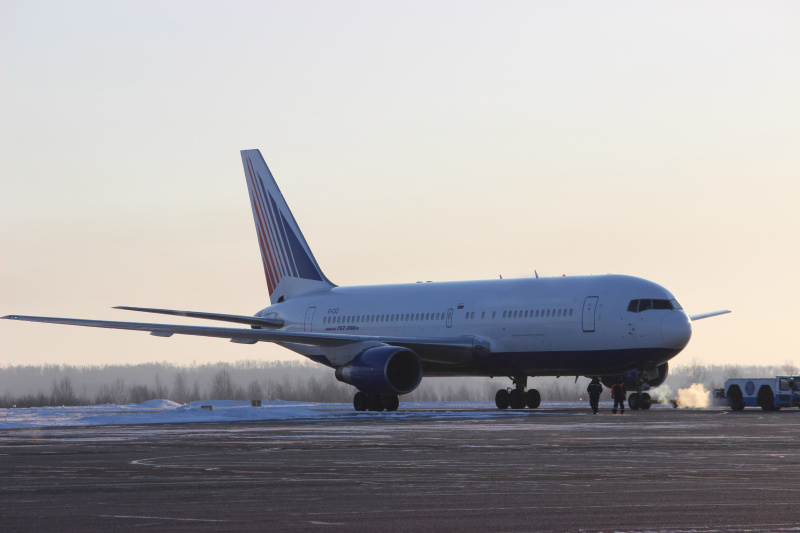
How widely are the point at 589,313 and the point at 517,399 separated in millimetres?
5572

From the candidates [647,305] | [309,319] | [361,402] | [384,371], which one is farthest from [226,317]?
[647,305]

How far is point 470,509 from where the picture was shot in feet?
36.1

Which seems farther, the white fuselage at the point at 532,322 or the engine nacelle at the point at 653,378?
the engine nacelle at the point at 653,378

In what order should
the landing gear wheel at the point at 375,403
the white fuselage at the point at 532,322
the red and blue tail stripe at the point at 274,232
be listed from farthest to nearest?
1. the red and blue tail stripe at the point at 274,232
2. the landing gear wheel at the point at 375,403
3. the white fuselage at the point at 532,322

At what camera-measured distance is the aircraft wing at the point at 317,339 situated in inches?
1484

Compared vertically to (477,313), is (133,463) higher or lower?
lower

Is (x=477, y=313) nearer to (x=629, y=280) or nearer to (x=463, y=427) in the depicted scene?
(x=629, y=280)

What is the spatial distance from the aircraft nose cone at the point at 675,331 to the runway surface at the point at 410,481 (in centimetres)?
1198

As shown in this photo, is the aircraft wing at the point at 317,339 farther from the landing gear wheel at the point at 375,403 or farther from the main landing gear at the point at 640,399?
the main landing gear at the point at 640,399

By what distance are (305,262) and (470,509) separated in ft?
130

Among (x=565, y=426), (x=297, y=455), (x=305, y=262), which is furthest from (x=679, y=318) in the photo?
(x=297, y=455)

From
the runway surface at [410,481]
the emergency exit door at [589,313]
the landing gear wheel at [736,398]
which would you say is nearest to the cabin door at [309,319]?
the emergency exit door at [589,313]

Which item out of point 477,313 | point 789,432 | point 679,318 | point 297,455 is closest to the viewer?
point 297,455

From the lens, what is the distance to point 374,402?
4012cm
